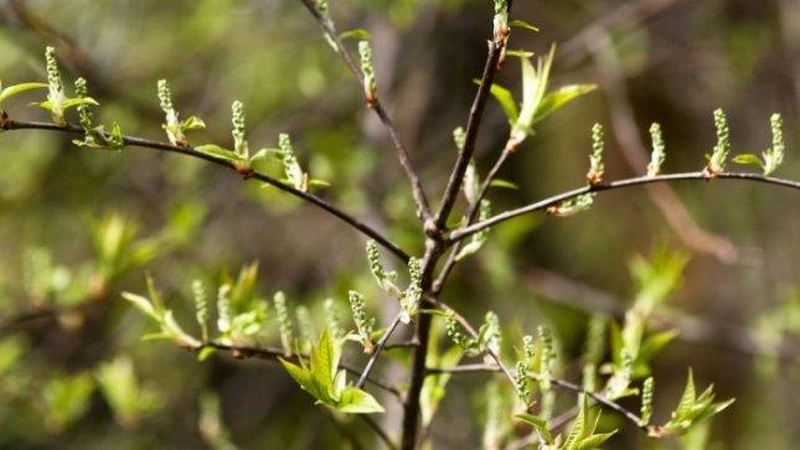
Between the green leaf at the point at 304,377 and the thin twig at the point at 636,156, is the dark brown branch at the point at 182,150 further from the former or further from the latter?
the thin twig at the point at 636,156

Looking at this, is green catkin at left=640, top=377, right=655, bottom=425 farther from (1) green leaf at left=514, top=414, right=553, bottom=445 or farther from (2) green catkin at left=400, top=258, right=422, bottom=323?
(2) green catkin at left=400, top=258, right=422, bottom=323

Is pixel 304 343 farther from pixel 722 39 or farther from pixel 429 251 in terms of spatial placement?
pixel 722 39

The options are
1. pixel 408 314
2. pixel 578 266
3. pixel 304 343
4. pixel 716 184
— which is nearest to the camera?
pixel 408 314

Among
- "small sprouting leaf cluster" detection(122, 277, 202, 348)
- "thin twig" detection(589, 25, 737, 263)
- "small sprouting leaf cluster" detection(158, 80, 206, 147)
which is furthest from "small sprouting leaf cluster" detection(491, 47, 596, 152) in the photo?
"thin twig" detection(589, 25, 737, 263)

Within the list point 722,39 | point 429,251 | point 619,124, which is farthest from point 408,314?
point 722,39

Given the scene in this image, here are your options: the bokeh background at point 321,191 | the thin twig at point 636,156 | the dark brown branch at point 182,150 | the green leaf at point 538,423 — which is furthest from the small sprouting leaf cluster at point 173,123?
the thin twig at point 636,156
